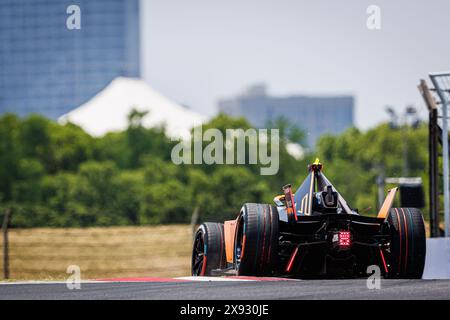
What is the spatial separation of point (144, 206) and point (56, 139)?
19976 millimetres

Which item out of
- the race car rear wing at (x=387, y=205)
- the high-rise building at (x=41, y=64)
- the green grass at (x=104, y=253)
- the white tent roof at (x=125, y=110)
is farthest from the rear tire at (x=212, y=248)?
the high-rise building at (x=41, y=64)

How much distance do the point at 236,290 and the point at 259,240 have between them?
2993mm

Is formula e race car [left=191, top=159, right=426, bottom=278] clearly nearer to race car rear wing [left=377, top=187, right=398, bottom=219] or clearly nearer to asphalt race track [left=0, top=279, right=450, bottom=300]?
race car rear wing [left=377, top=187, right=398, bottom=219]

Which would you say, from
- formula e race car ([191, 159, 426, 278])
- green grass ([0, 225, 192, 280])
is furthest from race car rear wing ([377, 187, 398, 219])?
green grass ([0, 225, 192, 280])

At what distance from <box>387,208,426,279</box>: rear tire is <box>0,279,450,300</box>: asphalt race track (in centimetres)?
211

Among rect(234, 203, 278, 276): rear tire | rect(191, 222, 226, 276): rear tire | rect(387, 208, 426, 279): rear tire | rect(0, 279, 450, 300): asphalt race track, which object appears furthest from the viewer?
rect(191, 222, 226, 276): rear tire

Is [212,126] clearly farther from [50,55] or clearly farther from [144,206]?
[50,55]

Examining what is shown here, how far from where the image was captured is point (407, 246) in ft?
48.1

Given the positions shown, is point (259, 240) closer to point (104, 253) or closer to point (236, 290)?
point (236, 290)

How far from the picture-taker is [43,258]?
4253 cm

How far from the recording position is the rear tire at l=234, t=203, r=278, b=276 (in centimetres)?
1406

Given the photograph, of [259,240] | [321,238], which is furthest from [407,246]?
[259,240]

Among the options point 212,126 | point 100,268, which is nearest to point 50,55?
point 212,126
